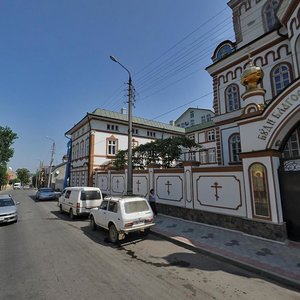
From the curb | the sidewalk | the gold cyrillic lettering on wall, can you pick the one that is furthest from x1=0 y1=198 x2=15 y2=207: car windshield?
the gold cyrillic lettering on wall

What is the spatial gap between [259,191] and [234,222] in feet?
6.26

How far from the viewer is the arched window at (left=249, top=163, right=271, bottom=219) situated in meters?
7.75

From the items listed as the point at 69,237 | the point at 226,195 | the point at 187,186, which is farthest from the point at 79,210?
the point at 226,195

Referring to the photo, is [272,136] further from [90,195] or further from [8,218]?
[8,218]

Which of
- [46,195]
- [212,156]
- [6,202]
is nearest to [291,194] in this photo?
[6,202]

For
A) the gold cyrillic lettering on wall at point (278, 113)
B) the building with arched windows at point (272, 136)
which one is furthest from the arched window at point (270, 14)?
the gold cyrillic lettering on wall at point (278, 113)

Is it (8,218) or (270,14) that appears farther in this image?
(270,14)

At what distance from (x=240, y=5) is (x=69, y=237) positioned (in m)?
20.4

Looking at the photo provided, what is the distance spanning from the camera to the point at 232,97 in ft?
52.2

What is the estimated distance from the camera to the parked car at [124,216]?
7859mm

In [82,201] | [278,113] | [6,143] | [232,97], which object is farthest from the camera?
[6,143]

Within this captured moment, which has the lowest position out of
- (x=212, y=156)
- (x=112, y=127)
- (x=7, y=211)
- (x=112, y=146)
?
(x=7, y=211)

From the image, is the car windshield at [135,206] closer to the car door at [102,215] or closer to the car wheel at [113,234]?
the car wheel at [113,234]

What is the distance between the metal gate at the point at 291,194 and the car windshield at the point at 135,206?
17.5 feet
